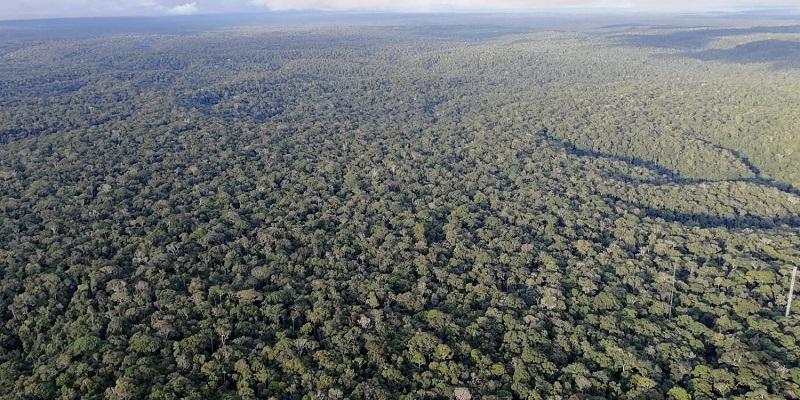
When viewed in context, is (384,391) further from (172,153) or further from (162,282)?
(172,153)

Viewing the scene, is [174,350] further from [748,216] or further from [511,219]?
[748,216]

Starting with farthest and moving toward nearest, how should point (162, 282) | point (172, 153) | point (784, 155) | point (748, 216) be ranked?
point (784, 155) < point (172, 153) < point (748, 216) < point (162, 282)

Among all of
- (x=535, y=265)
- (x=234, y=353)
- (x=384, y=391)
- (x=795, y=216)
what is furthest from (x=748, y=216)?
(x=234, y=353)

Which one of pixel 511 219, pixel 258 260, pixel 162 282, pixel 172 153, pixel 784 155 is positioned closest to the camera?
pixel 162 282

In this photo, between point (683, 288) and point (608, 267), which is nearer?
point (683, 288)

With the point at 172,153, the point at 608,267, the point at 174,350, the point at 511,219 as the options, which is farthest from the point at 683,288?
the point at 172,153

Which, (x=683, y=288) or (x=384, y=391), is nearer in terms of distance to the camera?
(x=384, y=391)
